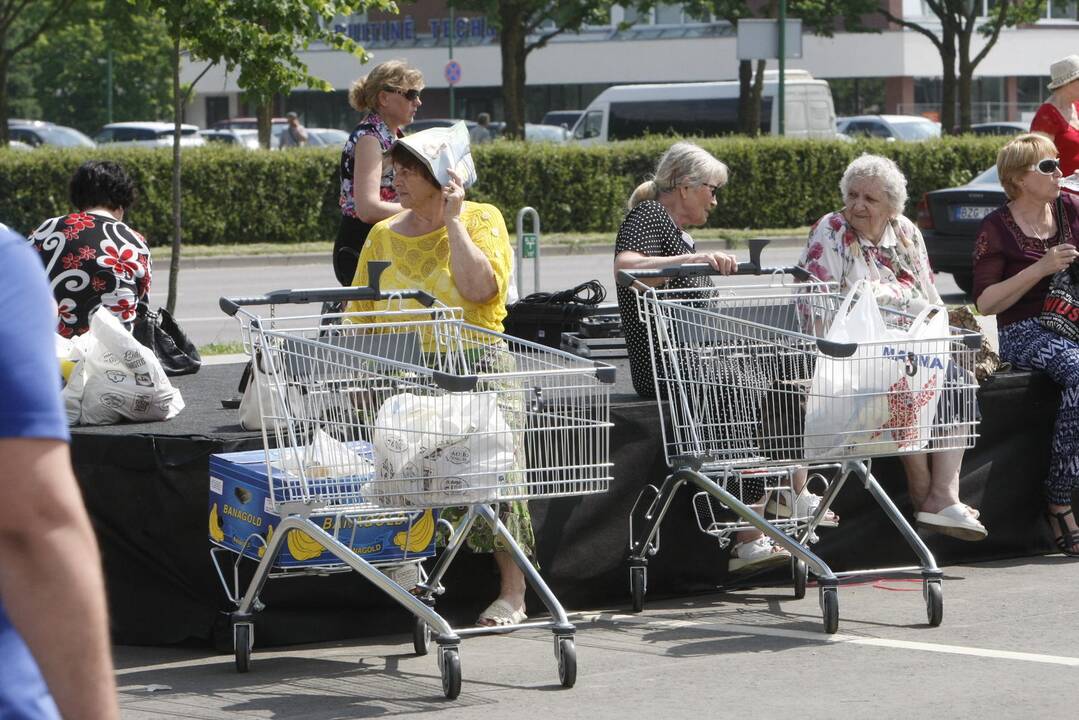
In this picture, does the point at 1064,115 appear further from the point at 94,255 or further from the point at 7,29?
the point at 7,29

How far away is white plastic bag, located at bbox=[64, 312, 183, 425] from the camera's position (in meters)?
6.11

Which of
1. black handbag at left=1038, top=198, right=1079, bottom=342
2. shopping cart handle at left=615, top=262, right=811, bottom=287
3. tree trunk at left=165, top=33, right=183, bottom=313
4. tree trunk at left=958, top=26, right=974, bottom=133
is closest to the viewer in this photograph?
shopping cart handle at left=615, top=262, right=811, bottom=287

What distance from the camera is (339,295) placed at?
5.63m

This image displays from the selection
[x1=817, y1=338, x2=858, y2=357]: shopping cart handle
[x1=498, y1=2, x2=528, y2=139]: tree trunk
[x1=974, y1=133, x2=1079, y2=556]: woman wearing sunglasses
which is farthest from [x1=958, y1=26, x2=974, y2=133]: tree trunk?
[x1=817, y1=338, x2=858, y2=357]: shopping cart handle

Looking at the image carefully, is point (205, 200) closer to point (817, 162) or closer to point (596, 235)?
point (596, 235)

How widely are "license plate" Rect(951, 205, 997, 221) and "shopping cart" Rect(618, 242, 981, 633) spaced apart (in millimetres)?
10936

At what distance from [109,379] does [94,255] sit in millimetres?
965

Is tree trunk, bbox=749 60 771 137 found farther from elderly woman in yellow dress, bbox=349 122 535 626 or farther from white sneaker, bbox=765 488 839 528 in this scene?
elderly woman in yellow dress, bbox=349 122 535 626

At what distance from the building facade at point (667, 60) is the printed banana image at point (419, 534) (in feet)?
169

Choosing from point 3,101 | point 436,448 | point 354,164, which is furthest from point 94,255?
point 3,101

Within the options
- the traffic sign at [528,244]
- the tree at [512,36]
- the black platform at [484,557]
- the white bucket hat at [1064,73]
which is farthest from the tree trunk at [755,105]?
the black platform at [484,557]

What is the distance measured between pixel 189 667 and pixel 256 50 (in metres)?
8.90

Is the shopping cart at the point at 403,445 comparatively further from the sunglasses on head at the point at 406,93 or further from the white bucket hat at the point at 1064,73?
the white bucket hat at the point at 1064,73

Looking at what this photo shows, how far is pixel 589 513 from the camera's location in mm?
6281
